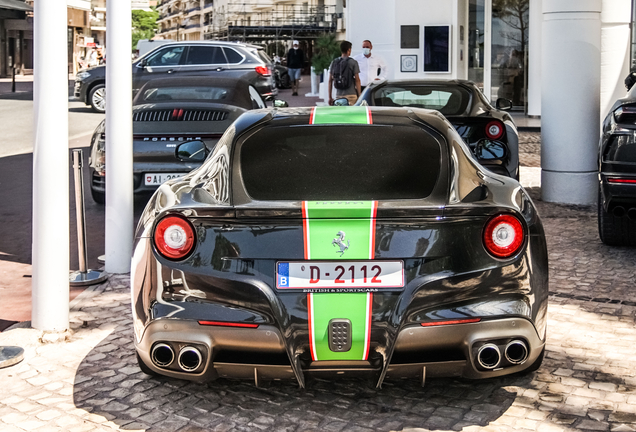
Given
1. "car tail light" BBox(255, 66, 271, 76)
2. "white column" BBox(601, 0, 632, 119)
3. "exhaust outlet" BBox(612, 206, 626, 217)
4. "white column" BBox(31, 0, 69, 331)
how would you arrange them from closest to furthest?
"white column" BBox(31, 0, 69, 331) → "exhaust outlet" BBox(612, 206, 626, 217) → "white column" BBox(601, 0, 632, 119) → "car tail light" BBox(255, 66, 271, 76)

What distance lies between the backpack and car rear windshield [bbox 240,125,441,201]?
1105 cm

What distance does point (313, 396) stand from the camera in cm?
439

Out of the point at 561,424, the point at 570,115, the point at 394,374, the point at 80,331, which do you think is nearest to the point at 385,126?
the point at 394,374

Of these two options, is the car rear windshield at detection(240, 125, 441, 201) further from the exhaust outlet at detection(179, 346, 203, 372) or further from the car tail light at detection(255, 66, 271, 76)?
the car tail light at detection(255, 66, 271, 76)

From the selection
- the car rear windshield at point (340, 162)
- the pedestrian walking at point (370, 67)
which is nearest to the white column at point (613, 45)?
the pedestrian walking at point (370, 67)

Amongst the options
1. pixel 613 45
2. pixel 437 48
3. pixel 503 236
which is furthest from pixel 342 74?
pixel 503 236

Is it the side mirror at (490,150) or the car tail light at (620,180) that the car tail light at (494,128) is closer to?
the side mirror at (490,150)

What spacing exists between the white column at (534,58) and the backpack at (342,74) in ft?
23.1

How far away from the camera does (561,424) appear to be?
398cm

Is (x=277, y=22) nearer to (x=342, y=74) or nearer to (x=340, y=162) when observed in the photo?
(x=342, y=74)

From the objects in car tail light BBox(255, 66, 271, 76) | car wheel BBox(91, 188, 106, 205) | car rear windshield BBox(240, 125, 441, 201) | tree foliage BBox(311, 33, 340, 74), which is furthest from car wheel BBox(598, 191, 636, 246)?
tree foliage BBox(311, 33, 340, 74)

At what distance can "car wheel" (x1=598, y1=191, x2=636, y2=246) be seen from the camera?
25.7 ft

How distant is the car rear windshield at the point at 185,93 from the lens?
33.6 feet

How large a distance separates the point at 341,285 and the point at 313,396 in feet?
2.82
